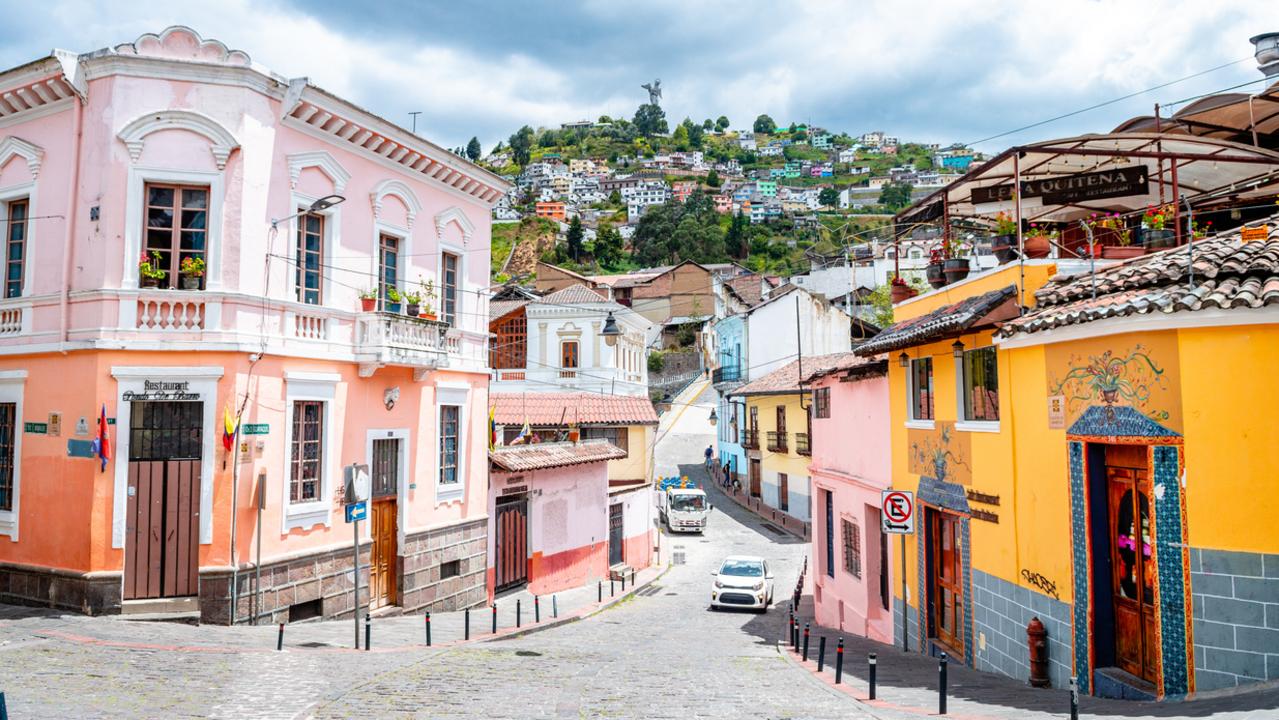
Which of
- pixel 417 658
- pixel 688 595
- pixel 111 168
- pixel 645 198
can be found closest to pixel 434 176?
pixel 111 168

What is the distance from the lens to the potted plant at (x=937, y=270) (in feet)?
49.1

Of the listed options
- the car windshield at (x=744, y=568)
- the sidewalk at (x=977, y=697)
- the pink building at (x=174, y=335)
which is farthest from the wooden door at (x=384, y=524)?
the car windshield at (x=744, y=568)

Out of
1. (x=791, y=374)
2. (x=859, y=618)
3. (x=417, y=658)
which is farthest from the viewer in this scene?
(x=791, y=374)

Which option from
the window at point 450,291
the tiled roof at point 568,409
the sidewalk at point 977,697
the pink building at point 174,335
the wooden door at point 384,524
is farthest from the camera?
the tiled roof at point 568,409

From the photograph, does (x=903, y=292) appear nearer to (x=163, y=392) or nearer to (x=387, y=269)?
(x=387, y=269)

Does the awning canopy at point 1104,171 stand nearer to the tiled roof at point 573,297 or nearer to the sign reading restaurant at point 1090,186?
the sign reading restaurant at point 1090,186

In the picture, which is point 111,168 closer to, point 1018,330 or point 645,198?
point 1018,330

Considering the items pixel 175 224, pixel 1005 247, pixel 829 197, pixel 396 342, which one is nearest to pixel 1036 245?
pixel 1005 247

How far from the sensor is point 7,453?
49.9 ft

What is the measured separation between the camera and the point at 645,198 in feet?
617

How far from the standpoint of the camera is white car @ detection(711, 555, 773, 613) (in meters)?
24.1

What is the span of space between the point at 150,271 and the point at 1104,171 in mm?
15203

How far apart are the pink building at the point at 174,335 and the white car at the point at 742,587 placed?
1128cm

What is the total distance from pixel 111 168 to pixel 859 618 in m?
16.3
